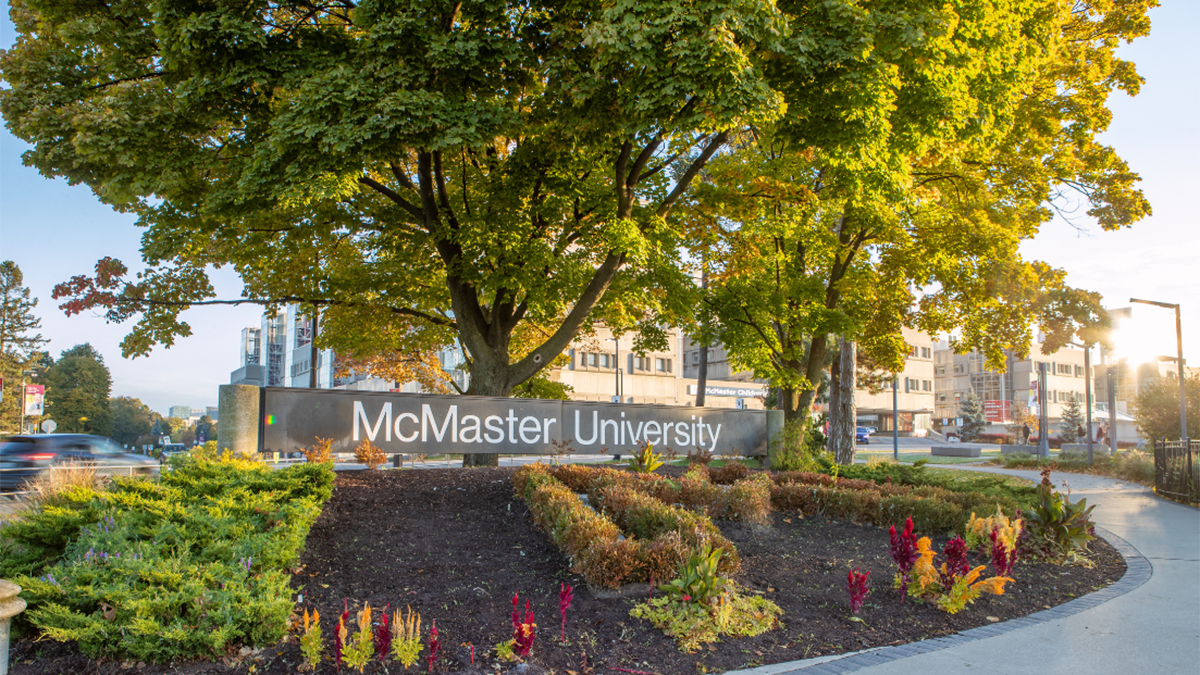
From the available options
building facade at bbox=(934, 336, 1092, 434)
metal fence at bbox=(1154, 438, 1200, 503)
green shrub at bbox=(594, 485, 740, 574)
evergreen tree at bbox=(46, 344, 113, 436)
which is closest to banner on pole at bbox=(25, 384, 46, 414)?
evergreen tree at bbox=(46, 344, 113, 436)

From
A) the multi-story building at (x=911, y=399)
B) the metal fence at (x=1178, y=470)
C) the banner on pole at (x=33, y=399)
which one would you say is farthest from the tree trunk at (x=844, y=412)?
the multi-story building at (x=911, y=399)

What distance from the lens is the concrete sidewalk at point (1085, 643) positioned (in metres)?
4.75

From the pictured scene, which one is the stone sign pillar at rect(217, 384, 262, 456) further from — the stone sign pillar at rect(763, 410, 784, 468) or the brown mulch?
the stone sign pillar at rect(763, 410, 784, 468)

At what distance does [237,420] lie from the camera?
30.1 ft

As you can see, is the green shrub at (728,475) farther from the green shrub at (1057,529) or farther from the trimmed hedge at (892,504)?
the green shrub at (1057,529)

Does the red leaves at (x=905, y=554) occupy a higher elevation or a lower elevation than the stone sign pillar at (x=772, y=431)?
lower

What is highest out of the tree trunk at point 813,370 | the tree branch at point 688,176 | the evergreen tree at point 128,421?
the tree branch at point 688,176

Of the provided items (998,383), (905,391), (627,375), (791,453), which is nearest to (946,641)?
(791,453)

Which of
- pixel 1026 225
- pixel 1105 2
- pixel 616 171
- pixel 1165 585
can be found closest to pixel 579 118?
pixel 616 171

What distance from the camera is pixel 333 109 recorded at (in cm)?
1021

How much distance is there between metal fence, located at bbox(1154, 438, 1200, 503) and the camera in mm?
14711

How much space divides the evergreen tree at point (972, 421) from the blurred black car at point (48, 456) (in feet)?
247

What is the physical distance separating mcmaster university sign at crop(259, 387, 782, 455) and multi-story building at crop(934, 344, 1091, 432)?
9216 cm

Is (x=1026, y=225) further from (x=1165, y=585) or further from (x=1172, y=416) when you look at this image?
(x=1172, y=416)
